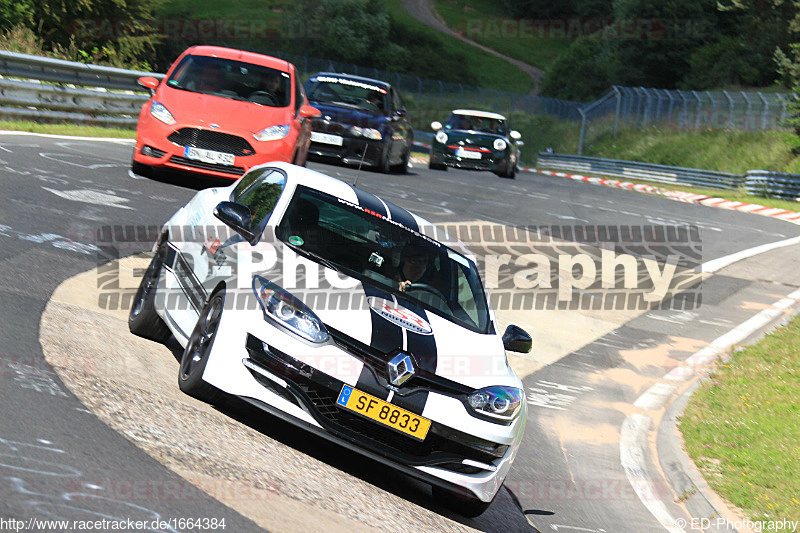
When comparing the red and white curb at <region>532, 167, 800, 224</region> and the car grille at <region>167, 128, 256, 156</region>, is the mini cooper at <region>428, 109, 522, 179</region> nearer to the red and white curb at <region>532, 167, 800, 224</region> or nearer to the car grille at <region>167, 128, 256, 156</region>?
the red and white curb at <region>532, 167, 800, 224</region>

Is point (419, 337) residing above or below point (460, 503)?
above

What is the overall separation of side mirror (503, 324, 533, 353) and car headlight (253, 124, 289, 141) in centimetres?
726

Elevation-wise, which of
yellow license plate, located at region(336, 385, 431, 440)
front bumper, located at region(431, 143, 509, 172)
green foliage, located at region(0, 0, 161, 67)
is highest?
green foliage, located at region(0, 0, 161, 67)

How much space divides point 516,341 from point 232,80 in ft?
28.2

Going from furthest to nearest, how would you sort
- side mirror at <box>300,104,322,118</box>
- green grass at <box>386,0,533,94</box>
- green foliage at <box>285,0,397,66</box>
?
1. green grass at <box>386,0,533,94</box>
2. green foliage at <box>285,0,397,66</box>
3. side mirror at <box>300,104,322,118</box>

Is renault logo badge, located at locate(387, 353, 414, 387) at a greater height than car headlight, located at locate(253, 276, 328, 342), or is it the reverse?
car headlight, located at locate(253, 276, 328, 342)

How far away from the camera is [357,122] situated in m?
20.5

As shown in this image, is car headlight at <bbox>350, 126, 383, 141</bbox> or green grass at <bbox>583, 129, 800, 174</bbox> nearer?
car headlight at <bbox>350, 126, 383, 141</bbox>

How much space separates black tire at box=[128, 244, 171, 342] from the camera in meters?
7.41

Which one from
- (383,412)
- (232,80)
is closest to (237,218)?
(383,412)

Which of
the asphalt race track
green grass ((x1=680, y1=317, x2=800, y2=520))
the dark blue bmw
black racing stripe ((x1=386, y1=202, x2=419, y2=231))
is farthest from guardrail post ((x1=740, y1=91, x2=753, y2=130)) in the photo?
black racing stripe ((x1=386, y1=202, x2=419, y2=231))

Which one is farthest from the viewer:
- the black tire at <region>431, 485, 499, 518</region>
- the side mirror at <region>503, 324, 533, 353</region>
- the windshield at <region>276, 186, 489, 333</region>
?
the side mirror at <region>503, 324, 533, 353</region>

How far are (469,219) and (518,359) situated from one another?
677 centimetres

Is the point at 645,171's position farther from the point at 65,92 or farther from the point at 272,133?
the point at 272,133
